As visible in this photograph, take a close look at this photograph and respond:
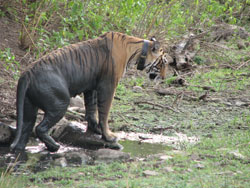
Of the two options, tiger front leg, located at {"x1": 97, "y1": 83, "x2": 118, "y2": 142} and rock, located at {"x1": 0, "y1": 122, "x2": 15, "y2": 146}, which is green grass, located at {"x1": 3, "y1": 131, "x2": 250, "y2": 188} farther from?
rock, located at {"x1": 0, "y1": 122, "x2": 15, "y2": 146}

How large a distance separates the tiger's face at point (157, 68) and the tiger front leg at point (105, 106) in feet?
2.91

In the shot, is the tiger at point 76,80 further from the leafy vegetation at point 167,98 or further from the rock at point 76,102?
the rock at point 76,102

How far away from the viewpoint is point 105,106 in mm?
6254

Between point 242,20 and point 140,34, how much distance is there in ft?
16.4

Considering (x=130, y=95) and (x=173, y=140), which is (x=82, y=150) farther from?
(x=130, y=95)

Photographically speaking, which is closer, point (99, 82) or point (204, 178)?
point (204, 178)

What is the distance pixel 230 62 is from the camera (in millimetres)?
11836

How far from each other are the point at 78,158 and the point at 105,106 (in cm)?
109

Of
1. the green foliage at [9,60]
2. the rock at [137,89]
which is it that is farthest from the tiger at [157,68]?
the rock at [137,89]

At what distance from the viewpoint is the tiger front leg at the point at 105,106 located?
6.20 m

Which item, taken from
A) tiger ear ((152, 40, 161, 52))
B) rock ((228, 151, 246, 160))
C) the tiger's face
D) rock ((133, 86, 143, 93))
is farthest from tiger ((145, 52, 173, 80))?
rock ((133, 86, 143, 93))

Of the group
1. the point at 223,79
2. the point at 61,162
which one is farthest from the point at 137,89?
the point at 61,162

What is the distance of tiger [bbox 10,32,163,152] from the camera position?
18.3 feet

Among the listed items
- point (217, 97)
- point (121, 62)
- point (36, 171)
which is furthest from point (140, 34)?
point (36, 171)
